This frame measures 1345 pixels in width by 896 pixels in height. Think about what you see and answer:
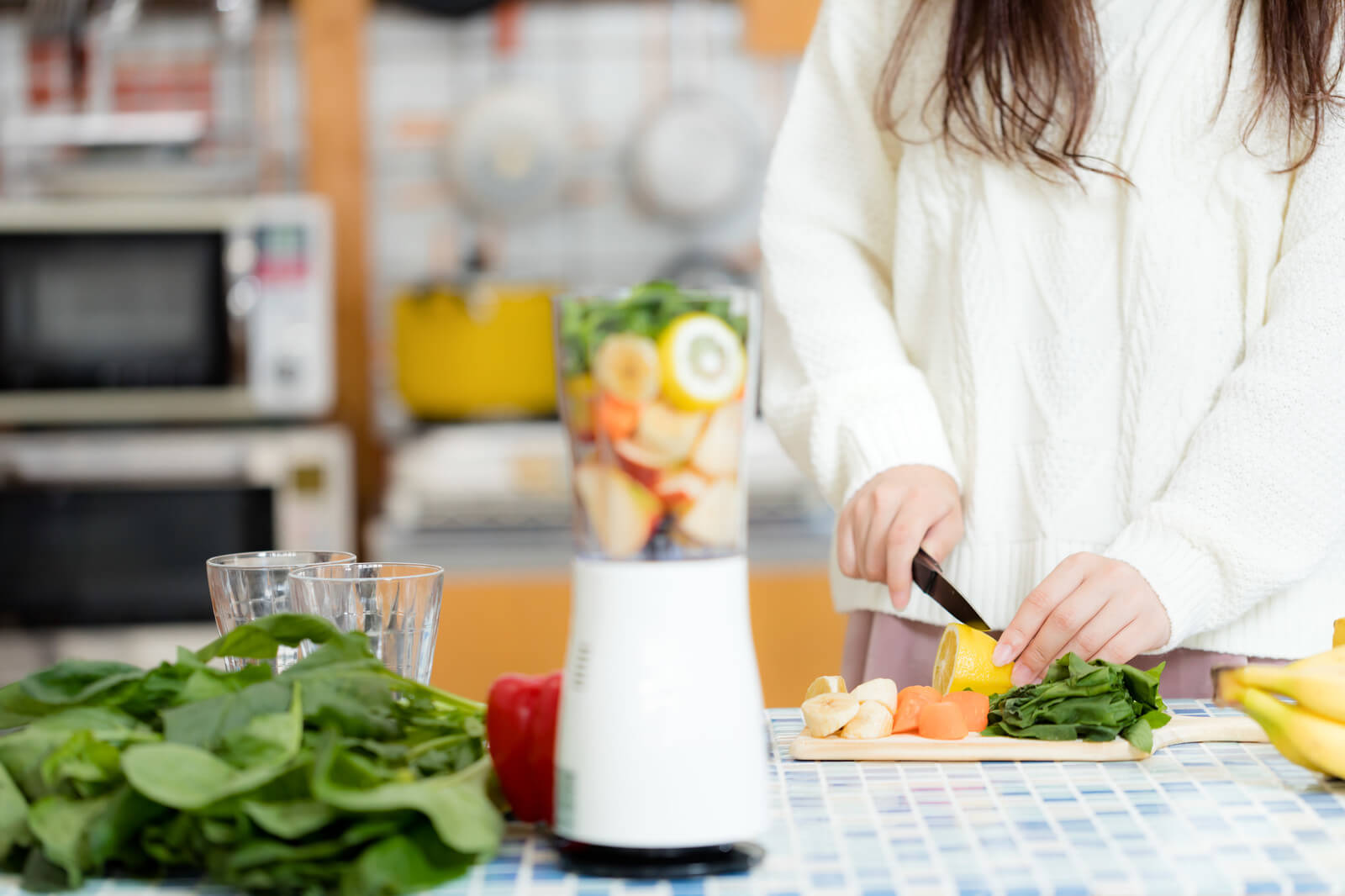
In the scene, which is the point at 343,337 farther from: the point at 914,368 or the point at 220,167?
the point at 914,368

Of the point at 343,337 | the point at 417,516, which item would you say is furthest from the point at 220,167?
the point at 417,516

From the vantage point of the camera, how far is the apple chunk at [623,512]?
21.7 inches

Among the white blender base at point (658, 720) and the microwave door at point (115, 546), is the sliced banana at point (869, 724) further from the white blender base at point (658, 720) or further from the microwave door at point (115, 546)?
the microwave door at point (115, 546)

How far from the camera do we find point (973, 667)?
2.66 ft

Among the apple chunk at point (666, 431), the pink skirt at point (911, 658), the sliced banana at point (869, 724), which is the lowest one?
the pink skirt at point (911, 658)

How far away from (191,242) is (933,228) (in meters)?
1.34

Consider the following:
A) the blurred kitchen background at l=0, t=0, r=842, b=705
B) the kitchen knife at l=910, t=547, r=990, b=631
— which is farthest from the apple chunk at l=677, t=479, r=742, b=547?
the blurred kitchen background at l=0, t=0, r=842, b=705

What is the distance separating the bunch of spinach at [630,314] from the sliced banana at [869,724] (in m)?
0.27

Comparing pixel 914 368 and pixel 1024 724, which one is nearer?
pixel 1024 724

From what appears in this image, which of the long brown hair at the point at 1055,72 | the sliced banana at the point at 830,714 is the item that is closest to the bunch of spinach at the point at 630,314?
the sliced banana at the point at 830,714

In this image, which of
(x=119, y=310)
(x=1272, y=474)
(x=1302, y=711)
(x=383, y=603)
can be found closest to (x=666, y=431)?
(x=383, y=603)

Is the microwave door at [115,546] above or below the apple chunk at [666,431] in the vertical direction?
below

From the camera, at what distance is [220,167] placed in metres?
2.17

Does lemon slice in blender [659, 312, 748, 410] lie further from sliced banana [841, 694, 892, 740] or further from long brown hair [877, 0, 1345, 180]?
long brown hair [877, 0, 1345, 180]
